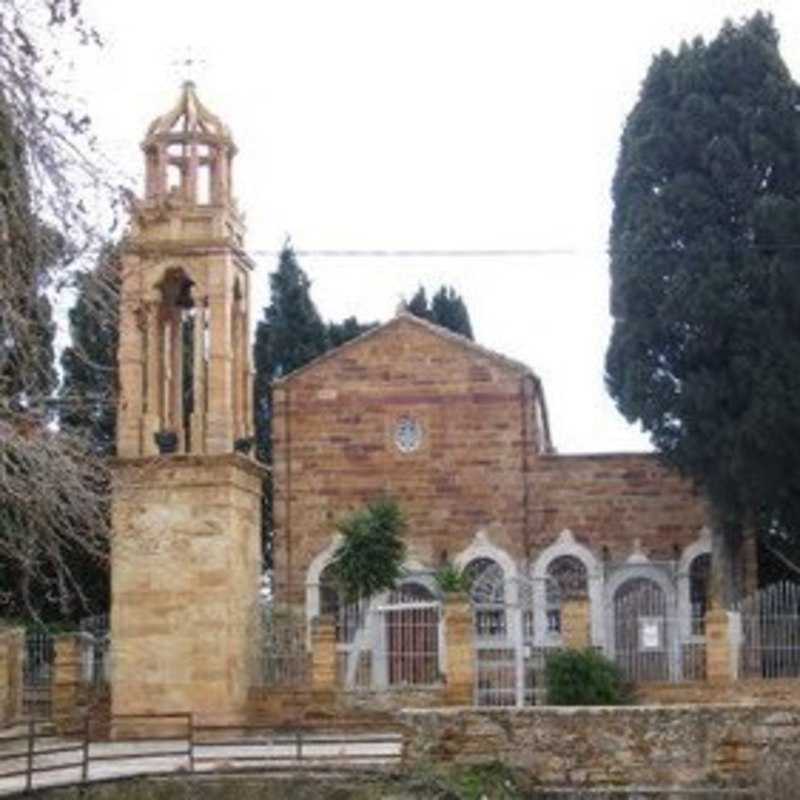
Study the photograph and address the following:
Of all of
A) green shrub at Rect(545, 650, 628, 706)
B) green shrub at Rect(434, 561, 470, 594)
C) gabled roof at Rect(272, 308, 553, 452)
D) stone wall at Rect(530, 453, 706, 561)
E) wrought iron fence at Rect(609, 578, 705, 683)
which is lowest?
green shrub at Rect(545, 650, 628, 706)

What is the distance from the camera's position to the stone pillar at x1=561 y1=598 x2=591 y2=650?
24.7 metres

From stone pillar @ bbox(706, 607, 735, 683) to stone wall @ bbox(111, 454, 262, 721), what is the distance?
22.9 ft

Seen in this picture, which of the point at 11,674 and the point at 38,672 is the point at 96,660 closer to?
the point at 11,674

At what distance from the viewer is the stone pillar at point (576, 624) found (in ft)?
80.9

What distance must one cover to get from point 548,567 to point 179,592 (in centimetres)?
916

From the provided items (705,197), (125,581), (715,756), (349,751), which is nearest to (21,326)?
(715,756)

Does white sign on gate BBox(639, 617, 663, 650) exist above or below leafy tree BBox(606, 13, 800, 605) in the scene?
below

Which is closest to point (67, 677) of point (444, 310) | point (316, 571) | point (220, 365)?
point (220, 365)

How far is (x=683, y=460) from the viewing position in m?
27.6

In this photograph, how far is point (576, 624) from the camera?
24688 millimetres

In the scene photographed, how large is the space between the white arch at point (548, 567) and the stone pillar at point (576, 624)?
349 cm

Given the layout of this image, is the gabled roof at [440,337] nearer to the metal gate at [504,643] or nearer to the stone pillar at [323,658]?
the metal gate at [504,643]

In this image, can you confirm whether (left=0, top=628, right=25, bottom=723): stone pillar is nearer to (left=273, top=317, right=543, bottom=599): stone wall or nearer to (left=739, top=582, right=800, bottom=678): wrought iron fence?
(left=273, top=317, right=543, bottom=599): stone wall

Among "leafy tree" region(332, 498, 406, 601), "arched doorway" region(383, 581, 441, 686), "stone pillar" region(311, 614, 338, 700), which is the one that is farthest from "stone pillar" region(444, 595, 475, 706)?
"leafy tree" region(332, 498, 406, 601)
